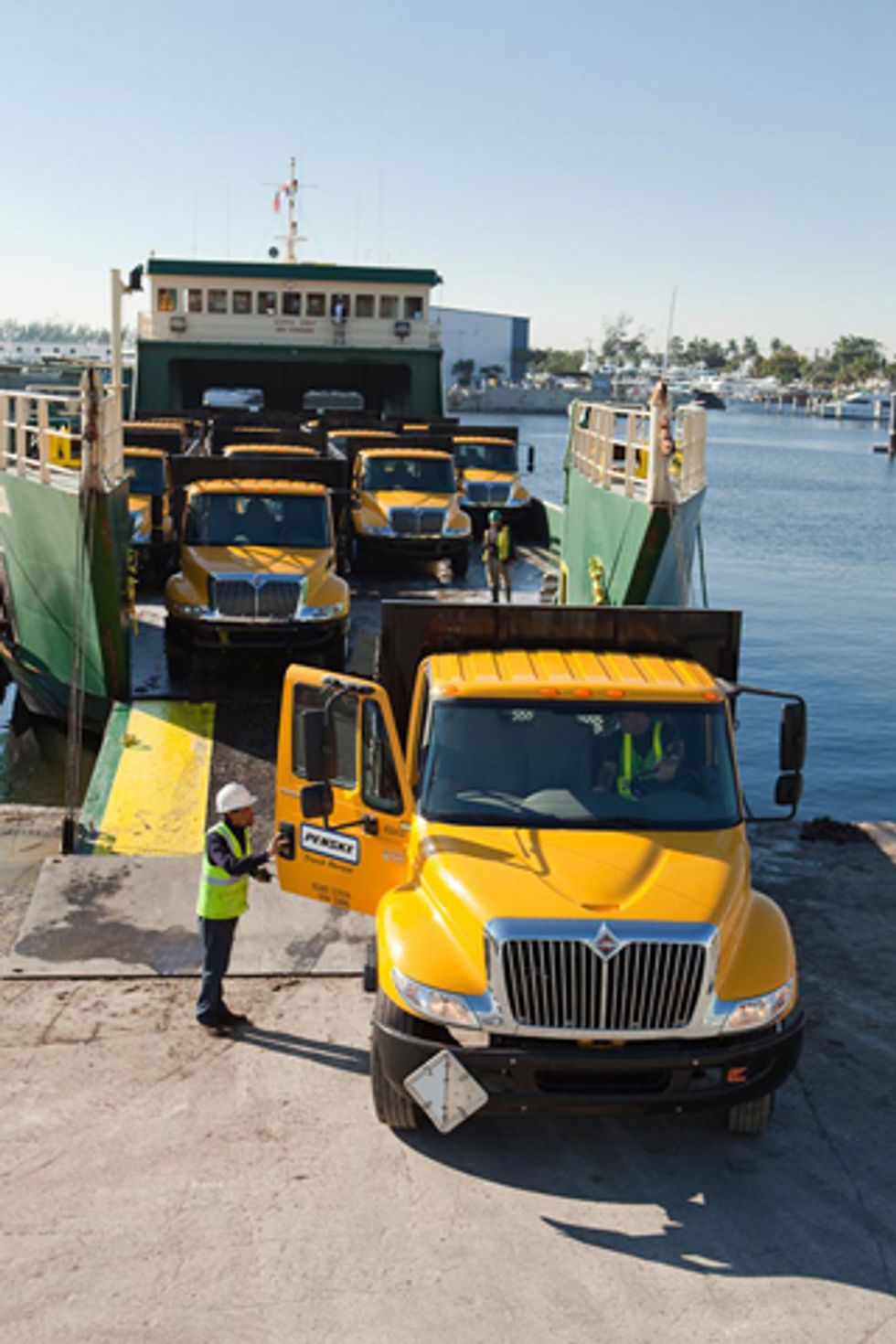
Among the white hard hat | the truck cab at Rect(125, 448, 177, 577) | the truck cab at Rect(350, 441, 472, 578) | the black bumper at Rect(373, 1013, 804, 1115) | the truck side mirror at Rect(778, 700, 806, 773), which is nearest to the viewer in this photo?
the black bumper at Rect(373, 1013, 804, 1115)

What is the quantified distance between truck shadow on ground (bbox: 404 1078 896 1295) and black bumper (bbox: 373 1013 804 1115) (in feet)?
1.50

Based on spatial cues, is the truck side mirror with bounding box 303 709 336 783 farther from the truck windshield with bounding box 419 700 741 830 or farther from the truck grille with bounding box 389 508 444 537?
the truck grille with bounding box 389 508 444 537

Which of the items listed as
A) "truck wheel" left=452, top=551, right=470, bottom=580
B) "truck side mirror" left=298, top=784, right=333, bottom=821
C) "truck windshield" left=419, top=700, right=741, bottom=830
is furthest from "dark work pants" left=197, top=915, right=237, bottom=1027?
"truck wheel" left=452, top=551, right=470, bottom=580

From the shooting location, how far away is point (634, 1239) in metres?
6.50

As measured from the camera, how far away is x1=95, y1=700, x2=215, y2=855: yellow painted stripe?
1176 cm

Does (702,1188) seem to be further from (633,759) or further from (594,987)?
(633,759)

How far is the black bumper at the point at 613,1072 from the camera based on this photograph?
265 inches

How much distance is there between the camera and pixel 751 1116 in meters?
7.31

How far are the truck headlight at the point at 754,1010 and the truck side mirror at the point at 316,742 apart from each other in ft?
8.39

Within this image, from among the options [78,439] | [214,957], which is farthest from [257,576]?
[214,957]

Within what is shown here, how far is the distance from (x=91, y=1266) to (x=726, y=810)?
399 centimetres

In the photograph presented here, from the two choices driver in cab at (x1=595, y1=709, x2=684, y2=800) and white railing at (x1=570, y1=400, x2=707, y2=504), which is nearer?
driver in cab at (x1=595, y1=709, x2=684, y2=800)

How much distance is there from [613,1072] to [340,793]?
2440 millimetres

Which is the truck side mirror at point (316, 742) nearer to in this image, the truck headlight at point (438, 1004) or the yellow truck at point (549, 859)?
the yellow truck at point (549, 859)
